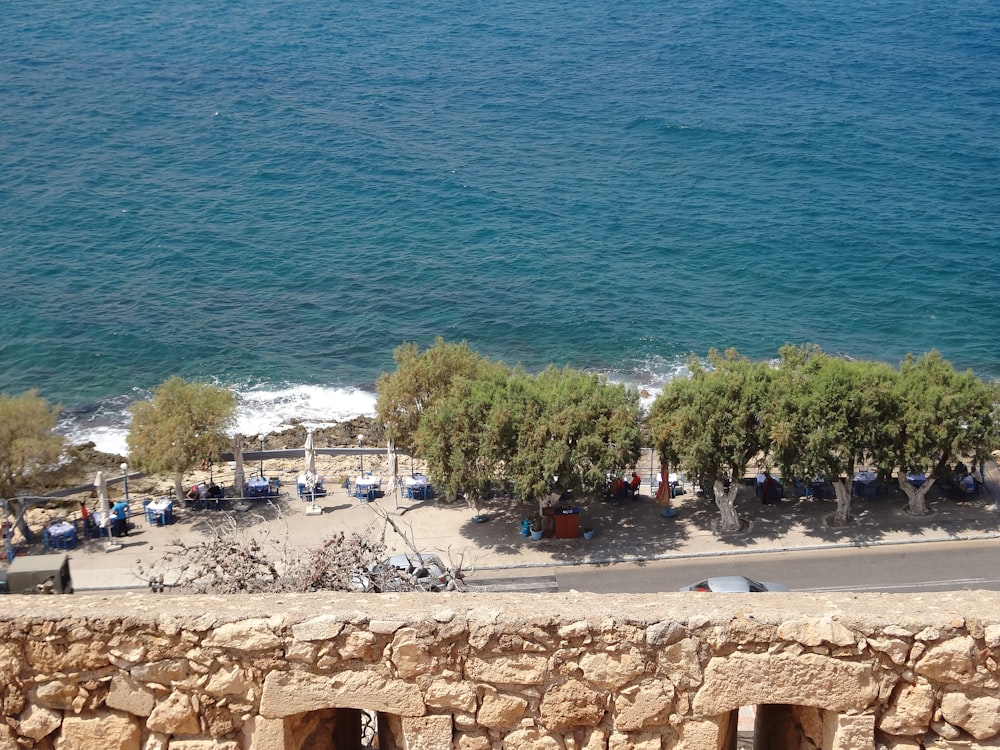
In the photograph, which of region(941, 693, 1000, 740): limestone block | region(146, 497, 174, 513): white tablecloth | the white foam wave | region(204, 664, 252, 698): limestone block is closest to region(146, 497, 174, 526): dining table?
region(146, 497, 174, 513): white tablecloth

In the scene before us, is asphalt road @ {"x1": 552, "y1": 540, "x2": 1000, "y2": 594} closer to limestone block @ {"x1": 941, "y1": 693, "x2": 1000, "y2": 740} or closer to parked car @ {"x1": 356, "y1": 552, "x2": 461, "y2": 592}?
parked car @ {"x1": 356, "y1": 552, "x2": 461, "y2": 592}

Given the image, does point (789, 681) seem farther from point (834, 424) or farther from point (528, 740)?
point (834, 424)

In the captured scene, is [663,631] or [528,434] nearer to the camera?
[663,631]

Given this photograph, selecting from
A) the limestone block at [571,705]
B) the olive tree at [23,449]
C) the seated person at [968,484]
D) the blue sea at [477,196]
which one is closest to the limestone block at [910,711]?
the limestone block at [571,705]

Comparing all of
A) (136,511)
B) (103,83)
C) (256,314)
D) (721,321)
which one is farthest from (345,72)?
(136,511)

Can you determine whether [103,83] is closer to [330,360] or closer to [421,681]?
[330,360]

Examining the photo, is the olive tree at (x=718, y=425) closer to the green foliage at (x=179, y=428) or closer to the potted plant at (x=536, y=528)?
the potted plant at (x=536, y=528)

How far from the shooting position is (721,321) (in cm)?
6544

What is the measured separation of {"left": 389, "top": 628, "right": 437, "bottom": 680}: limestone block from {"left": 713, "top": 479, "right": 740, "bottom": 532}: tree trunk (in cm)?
2918

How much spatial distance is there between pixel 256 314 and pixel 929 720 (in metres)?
61.0

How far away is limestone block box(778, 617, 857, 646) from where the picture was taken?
8.94 m

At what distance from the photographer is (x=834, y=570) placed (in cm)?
3484

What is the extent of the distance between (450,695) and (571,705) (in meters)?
0.99

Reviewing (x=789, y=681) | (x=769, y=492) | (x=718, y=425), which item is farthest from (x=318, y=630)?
(x=769, y=492)
